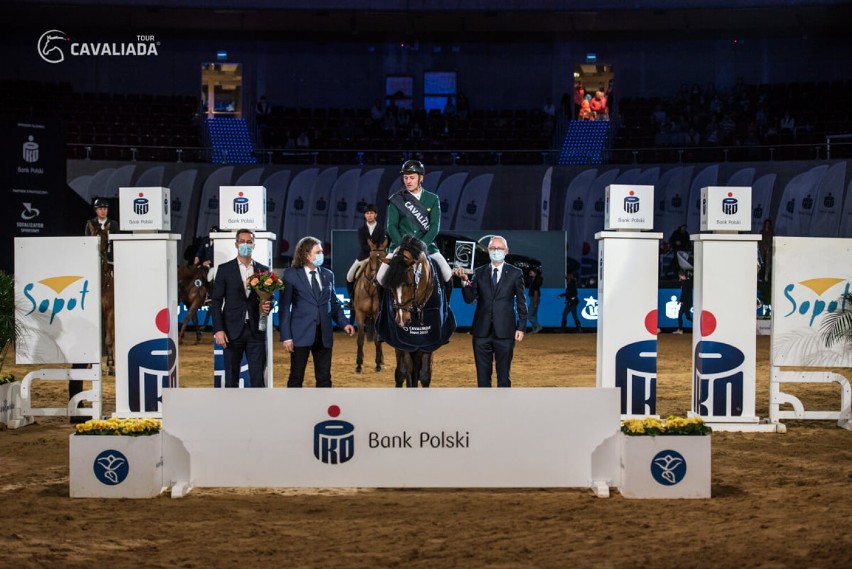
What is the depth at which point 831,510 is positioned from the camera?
6.21m

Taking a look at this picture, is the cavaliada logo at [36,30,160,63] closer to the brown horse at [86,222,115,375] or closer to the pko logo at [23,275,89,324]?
the brown horse at [86,222,115,375]

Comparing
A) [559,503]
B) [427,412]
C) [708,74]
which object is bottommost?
[559,503]

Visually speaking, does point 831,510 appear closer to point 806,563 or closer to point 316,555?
point 806,563

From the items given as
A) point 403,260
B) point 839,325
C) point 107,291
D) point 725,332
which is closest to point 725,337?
point 725,332

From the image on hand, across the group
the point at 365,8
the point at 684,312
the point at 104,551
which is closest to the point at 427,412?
the point at 104,551

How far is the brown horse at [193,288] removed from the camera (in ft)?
57.2

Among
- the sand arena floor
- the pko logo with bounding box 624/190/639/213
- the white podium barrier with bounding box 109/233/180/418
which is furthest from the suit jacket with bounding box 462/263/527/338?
the white podium barrier with bounding box 109/233/180/418

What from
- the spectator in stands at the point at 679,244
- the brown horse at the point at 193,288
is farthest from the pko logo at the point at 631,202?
the spectator in stands at the point at 679,244

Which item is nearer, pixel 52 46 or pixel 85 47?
pixel 52 46

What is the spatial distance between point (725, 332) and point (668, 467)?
10.5ft

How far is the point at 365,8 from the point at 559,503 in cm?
2144

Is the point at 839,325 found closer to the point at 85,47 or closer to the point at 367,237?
the point at 367,237

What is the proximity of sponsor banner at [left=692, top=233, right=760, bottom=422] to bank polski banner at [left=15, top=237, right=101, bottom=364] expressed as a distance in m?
6.08

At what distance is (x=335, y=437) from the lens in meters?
6.87
